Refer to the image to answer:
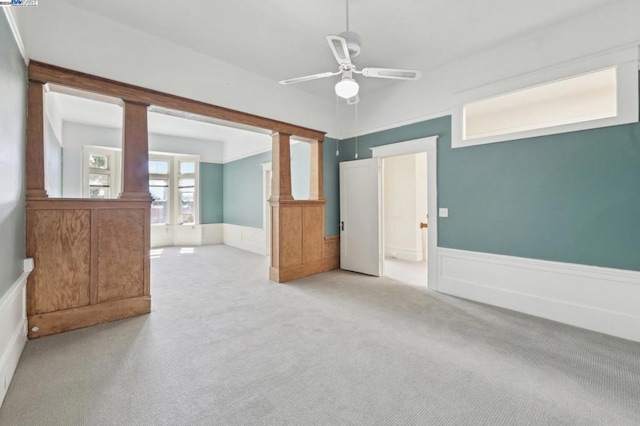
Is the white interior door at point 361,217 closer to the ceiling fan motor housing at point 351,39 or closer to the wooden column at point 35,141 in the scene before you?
the ceiling fan motor housing at point 351,39

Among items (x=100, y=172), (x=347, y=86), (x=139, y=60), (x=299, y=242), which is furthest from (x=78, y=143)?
(x=347, y=86)

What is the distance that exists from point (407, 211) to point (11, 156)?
6210 mm

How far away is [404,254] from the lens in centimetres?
640

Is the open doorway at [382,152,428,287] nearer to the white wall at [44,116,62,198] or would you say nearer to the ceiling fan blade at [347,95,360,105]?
the ceiling fan blade at [347,95,360,105]

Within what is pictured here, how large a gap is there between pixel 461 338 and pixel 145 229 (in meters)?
3.55

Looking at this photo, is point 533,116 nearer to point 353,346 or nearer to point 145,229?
point 353,346

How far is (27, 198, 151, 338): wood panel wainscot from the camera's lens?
260 centimetres

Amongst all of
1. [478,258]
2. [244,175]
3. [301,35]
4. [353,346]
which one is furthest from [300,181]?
[353,346]

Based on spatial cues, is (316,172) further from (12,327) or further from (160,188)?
(160,188)

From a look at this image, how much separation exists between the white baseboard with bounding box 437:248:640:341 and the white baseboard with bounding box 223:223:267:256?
14.7ft

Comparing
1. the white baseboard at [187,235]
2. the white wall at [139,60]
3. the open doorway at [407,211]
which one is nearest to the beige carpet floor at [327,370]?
the white wall at [139,60]

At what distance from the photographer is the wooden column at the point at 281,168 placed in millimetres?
4520

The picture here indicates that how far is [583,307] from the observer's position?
2.85 meters

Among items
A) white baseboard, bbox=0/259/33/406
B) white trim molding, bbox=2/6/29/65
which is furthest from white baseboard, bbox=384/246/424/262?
white trim molding, bbox=2/6/29/65
